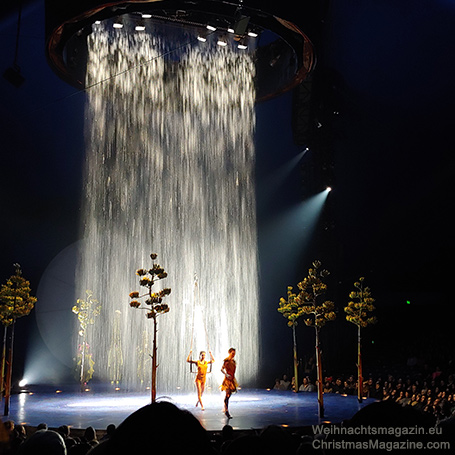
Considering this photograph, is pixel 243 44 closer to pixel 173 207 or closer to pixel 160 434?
pixel 173 207

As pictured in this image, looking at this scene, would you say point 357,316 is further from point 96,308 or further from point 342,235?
point 96,308

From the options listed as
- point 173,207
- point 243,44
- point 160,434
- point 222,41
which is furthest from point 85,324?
point 160,434

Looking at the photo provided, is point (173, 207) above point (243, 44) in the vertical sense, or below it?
below

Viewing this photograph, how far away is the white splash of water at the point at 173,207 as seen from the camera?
2503cm

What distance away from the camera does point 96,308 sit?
108 feet

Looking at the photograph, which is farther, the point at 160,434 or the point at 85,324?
the point at 85,324

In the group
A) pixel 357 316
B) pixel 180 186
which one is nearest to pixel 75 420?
pixel 357 316

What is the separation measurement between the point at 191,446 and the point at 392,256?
3156cm

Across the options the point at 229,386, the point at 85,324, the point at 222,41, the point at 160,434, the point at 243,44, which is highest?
the point at 243,44

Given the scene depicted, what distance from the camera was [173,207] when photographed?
103 ft

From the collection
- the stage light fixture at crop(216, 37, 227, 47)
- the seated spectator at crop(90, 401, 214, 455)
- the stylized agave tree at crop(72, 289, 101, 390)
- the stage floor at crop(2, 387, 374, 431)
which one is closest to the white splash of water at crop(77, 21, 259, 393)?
the stylized agave tree at crop(72, 289, 101, 390)

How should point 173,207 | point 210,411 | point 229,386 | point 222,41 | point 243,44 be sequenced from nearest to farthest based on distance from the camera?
1. point 229,386
2. point 210,411
3. point 222,41
4. point 243,44
5. point 173,207

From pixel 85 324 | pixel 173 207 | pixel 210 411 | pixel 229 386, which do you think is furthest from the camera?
pixel 173 207

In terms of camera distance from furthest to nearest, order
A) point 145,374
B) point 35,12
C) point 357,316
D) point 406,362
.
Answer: point 145,374 → point 406,362 → point 35,12 → point 357,316
